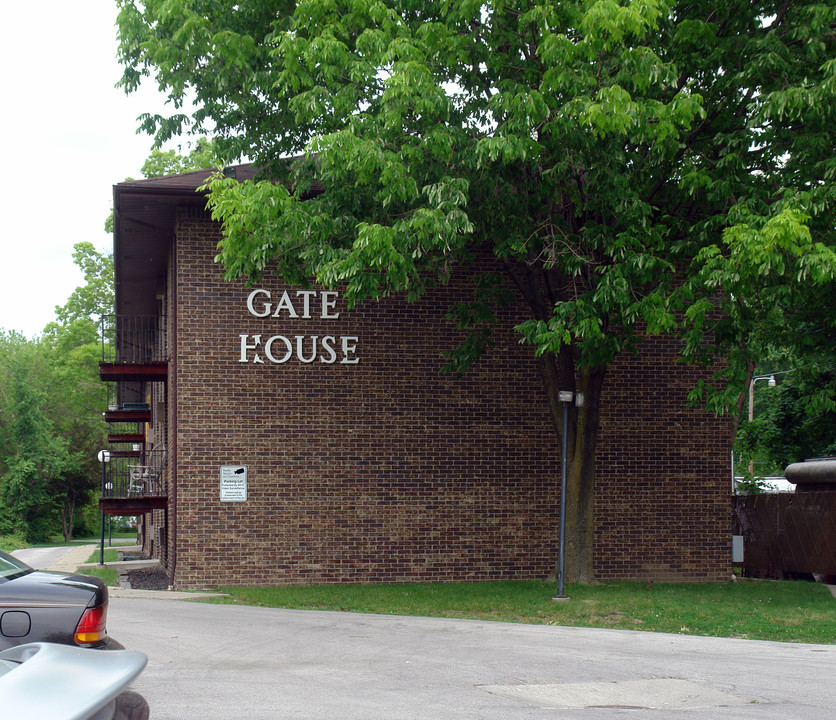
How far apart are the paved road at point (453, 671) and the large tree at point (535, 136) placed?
3.90 m

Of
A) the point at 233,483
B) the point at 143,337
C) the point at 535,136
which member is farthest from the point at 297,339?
the point at 143,337

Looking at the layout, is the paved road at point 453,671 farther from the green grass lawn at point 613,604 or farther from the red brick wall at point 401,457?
the red brick wall at point 401,457

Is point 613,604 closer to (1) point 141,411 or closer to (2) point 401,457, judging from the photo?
(2) point 401,457

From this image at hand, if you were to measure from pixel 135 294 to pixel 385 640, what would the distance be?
1829 cm

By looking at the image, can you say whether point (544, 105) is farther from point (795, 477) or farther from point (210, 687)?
point (795, 477)

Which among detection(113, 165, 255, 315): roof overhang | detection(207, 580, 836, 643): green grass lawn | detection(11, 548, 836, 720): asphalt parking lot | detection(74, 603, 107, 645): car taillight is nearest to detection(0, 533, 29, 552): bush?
detection(113, 165, 255, 315): roof overhang

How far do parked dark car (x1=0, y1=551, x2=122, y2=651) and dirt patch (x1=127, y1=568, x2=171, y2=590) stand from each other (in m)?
12.6

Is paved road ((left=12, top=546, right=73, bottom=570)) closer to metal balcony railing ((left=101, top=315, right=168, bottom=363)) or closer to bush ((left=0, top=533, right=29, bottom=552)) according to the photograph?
bush ((left=0, top=533, right=29, bottom=552))

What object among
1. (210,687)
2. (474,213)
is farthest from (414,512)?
(210,687)

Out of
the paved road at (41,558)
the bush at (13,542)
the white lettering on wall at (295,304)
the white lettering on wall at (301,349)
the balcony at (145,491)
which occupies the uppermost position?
the white lettering on wall at (295,304)

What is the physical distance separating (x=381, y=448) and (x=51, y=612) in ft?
39.9

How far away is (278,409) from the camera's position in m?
17.1

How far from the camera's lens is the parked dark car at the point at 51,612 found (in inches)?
207

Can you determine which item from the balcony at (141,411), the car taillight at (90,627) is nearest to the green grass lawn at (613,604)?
the balcony at (141,411)
